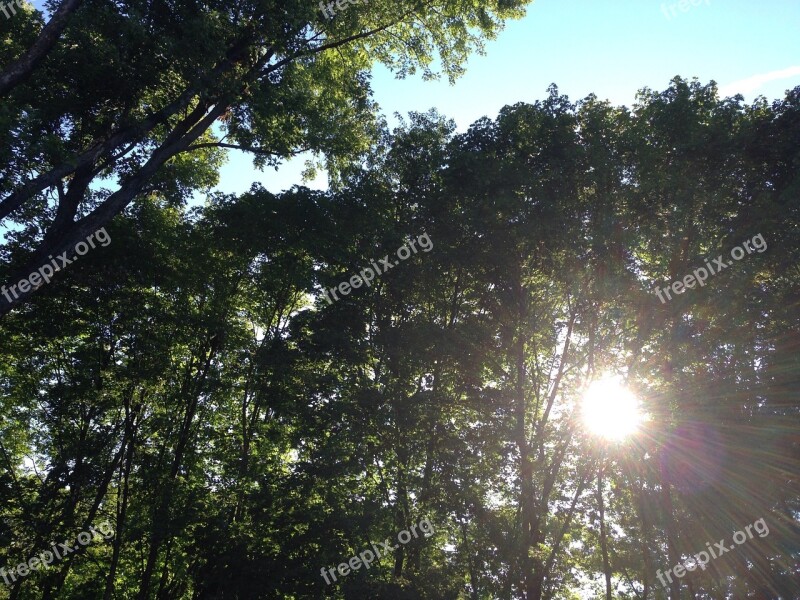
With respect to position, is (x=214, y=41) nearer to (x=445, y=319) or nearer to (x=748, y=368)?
(x=445, y=319)

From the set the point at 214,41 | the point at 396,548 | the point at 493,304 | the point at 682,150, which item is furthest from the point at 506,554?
the point at 214,41

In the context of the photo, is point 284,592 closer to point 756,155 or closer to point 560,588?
point 560,588

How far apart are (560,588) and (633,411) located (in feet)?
18.1

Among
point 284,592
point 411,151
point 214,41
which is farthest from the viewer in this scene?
point 411,151

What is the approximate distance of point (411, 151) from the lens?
17234mm

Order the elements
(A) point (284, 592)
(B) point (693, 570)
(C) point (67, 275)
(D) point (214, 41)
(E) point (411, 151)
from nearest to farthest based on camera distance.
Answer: (D) point (214, 41) < (A) point (284, 592) < (C) point (67, 275) < (B) point (693, 570) < (E) point (411, 151)

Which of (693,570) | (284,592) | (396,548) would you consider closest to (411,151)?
(396,548)

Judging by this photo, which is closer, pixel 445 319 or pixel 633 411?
pixel 633 411

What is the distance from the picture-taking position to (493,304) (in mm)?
16578

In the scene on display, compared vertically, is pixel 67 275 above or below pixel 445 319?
above

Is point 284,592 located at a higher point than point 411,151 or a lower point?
lower

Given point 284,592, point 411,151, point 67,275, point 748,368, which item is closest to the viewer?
point 284,592

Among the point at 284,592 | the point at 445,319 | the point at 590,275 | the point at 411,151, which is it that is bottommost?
the point at 284,592

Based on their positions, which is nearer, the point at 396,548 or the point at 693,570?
the point at 396,548
